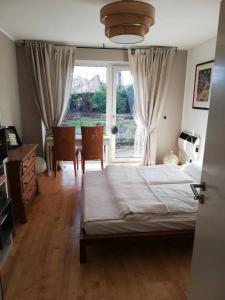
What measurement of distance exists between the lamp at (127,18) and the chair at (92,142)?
1.77 meters

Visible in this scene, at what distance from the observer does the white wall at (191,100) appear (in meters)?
3.73

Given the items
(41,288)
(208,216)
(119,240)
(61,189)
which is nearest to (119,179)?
(119,240)

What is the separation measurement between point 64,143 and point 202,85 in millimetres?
2605

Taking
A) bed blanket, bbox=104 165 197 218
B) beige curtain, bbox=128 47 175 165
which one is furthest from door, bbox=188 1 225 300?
beige curtain, bbox=128 47 175 165

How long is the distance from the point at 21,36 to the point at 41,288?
11.8 ft

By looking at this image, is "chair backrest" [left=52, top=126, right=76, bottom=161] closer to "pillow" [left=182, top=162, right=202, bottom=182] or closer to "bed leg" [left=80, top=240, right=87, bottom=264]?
"pillow" [left=182, top=162, right=202, bottom=182]

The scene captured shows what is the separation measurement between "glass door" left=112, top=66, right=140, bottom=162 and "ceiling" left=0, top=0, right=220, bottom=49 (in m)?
0.80

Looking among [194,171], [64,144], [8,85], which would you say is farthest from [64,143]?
[194,171]

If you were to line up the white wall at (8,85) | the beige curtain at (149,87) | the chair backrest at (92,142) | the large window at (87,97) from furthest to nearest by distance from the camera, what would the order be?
the large window at (87,97)
the beige curtain at (149,87)
the chair backrest at (92,142)
the white wall at (8,85)

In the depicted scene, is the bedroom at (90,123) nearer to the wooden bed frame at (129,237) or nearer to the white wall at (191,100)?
the white wall at (191,100)

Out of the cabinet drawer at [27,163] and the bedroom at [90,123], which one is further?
the cabinet drawer at [27,163]

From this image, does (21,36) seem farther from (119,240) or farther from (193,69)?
(119,240)

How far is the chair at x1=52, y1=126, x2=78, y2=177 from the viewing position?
3.85m

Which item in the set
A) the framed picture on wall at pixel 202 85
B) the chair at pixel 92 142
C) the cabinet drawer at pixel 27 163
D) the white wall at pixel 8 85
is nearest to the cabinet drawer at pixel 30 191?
the cabinet drawer at pixel 27 163
